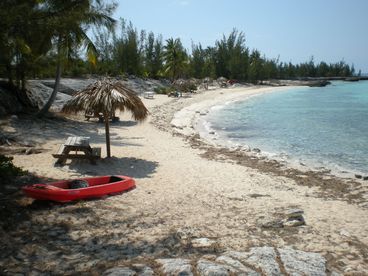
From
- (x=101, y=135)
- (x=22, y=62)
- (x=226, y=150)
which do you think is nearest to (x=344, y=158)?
(x=226, y=150)

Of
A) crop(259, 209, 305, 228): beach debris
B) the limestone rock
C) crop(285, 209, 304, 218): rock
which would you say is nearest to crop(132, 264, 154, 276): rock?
the limestone rock

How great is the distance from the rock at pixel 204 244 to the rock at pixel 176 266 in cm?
65

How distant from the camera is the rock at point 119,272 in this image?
4608mm

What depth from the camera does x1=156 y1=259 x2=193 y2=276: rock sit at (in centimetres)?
477

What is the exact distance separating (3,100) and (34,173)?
9.64 meters

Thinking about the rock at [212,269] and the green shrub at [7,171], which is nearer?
the rock at [212,269]

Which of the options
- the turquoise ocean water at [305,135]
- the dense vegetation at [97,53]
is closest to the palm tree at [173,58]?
the dense vegetation at [97,53]

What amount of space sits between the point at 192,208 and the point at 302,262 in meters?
3.07

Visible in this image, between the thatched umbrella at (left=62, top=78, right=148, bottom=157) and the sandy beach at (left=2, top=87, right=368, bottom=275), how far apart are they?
172 cm

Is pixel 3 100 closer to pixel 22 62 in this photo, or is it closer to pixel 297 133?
pixel 22 62

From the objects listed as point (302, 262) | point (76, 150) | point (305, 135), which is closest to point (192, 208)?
point (302, 262)

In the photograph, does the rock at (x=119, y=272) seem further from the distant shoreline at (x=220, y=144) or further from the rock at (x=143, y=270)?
the distant shoreline at (x=220, y=144)

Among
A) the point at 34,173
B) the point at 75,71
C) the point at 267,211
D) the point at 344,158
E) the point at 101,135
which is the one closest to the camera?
the point at 267,211

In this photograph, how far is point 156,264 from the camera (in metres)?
5.00
